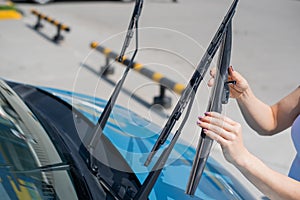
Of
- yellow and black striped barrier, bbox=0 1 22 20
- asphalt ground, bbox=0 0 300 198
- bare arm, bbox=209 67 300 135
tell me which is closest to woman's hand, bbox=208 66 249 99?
bare arm, bbox=209 67 300 135

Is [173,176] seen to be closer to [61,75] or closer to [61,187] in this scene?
[61,187]

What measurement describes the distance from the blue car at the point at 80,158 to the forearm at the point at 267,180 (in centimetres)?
30

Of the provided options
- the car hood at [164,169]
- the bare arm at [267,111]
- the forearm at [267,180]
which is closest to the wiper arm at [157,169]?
the car hood at [164,169]

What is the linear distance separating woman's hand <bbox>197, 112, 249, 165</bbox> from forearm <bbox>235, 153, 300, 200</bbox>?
4cm

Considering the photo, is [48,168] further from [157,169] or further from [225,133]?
[225,133]

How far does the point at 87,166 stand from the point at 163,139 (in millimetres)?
382

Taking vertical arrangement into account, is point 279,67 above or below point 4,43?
above

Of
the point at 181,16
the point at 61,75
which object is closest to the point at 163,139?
the point at 61,75

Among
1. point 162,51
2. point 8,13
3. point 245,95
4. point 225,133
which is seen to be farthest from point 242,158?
point 8,13

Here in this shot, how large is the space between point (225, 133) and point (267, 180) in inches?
10.7

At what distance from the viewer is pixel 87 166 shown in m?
1.84

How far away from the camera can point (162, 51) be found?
171 cm

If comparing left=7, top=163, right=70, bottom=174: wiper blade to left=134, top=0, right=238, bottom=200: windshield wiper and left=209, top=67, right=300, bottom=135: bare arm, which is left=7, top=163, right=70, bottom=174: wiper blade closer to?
left=134, top=0, right=238, bottom=200: windshield wiper

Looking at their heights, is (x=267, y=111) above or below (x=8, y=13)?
above
